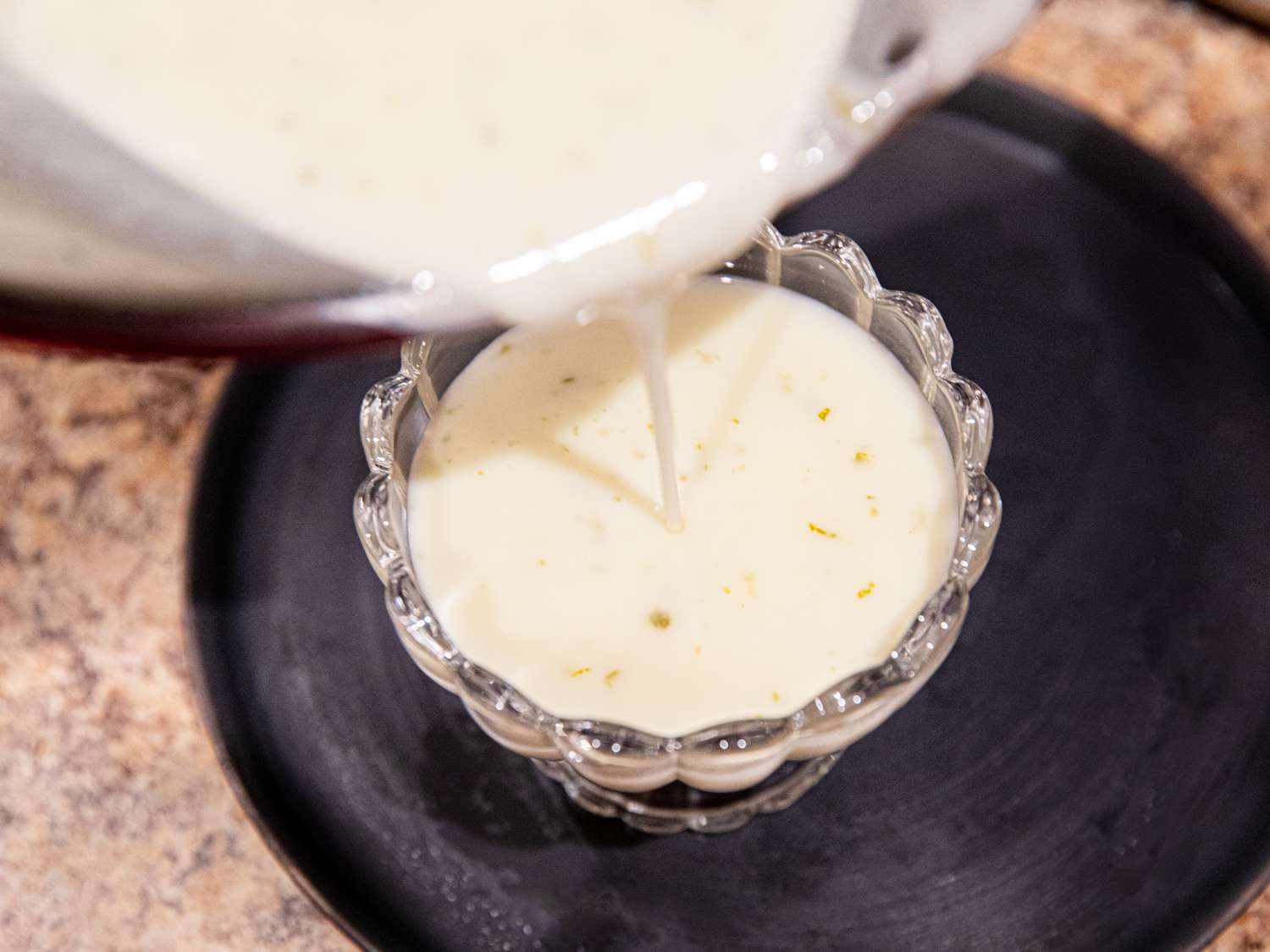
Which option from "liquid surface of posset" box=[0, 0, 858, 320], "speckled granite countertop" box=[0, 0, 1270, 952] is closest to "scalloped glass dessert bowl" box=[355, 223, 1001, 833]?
"liquid surface of posset" box=[0, 0, 858, 320]

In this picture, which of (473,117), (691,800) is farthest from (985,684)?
(473,117)

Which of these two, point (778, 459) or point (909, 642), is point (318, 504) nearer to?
point (778, 459)

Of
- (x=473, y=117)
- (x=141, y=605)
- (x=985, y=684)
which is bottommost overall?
(x=141, y=605)

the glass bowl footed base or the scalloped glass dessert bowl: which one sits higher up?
the scalloped glass dessert bowl

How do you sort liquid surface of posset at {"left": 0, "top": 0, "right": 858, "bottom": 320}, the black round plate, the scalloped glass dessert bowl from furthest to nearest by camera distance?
the black round plate < the scalloped glass dessert bowl < liquid surface of posset at {"left": 0, "top": 0, "right": 858, "bottom": 320}

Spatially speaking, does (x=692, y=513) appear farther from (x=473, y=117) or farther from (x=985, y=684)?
(x=473, y=117)

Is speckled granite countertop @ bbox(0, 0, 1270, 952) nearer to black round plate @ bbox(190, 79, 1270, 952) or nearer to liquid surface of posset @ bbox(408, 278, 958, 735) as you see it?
black round plate @ bbox(190, 79, 1270, 952)

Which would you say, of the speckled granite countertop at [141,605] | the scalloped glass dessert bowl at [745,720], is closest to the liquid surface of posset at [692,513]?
the scalloped glass dessert bowl at [745,720]

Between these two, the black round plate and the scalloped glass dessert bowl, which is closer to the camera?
the scalloped glass dessert bowl
